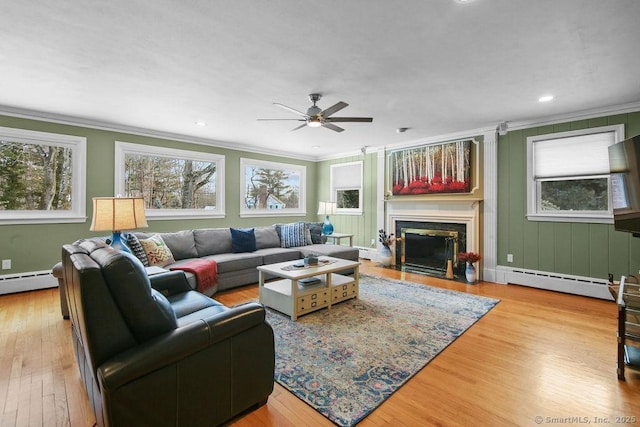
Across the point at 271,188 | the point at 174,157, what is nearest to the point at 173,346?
the point at 174,157

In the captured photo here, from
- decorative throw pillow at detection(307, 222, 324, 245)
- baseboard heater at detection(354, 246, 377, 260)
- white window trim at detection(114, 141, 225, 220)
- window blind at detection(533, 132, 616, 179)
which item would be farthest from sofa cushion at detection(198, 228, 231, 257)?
window blind at detection(533, 132, 616, 179)

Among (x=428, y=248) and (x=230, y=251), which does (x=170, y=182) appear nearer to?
(x=230, y=251)

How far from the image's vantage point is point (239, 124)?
457 centimetres

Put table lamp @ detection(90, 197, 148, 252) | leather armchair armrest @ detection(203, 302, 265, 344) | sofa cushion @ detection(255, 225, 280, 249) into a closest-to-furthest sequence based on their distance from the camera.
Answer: leather armchair armrest @ detection(203, 302, 265, 344), table lamp @ detection(90, 197, 148, 252), sofa cushion @ detection(255, 225, 280, 249)

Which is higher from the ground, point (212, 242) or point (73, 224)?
point (73, 224)

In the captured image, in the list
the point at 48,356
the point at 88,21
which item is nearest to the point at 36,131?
the point at 88,21

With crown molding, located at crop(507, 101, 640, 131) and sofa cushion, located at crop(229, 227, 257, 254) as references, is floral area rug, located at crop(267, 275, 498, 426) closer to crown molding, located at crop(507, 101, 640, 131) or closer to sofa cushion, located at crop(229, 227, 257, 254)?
sofa cushion, located at crop(229, 227, 257, 254)

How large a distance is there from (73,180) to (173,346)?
426 centimetres

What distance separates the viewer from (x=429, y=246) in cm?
536

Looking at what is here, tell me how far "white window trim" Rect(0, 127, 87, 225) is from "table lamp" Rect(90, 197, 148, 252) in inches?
92.3

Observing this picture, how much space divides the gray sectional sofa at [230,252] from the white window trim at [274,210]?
1.29m

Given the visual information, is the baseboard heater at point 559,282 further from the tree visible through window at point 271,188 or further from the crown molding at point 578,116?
the tree visible through window at point 271,188

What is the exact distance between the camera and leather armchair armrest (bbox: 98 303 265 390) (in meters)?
1.20

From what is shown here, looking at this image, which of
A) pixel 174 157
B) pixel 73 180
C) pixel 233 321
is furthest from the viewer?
pixel 174 157
